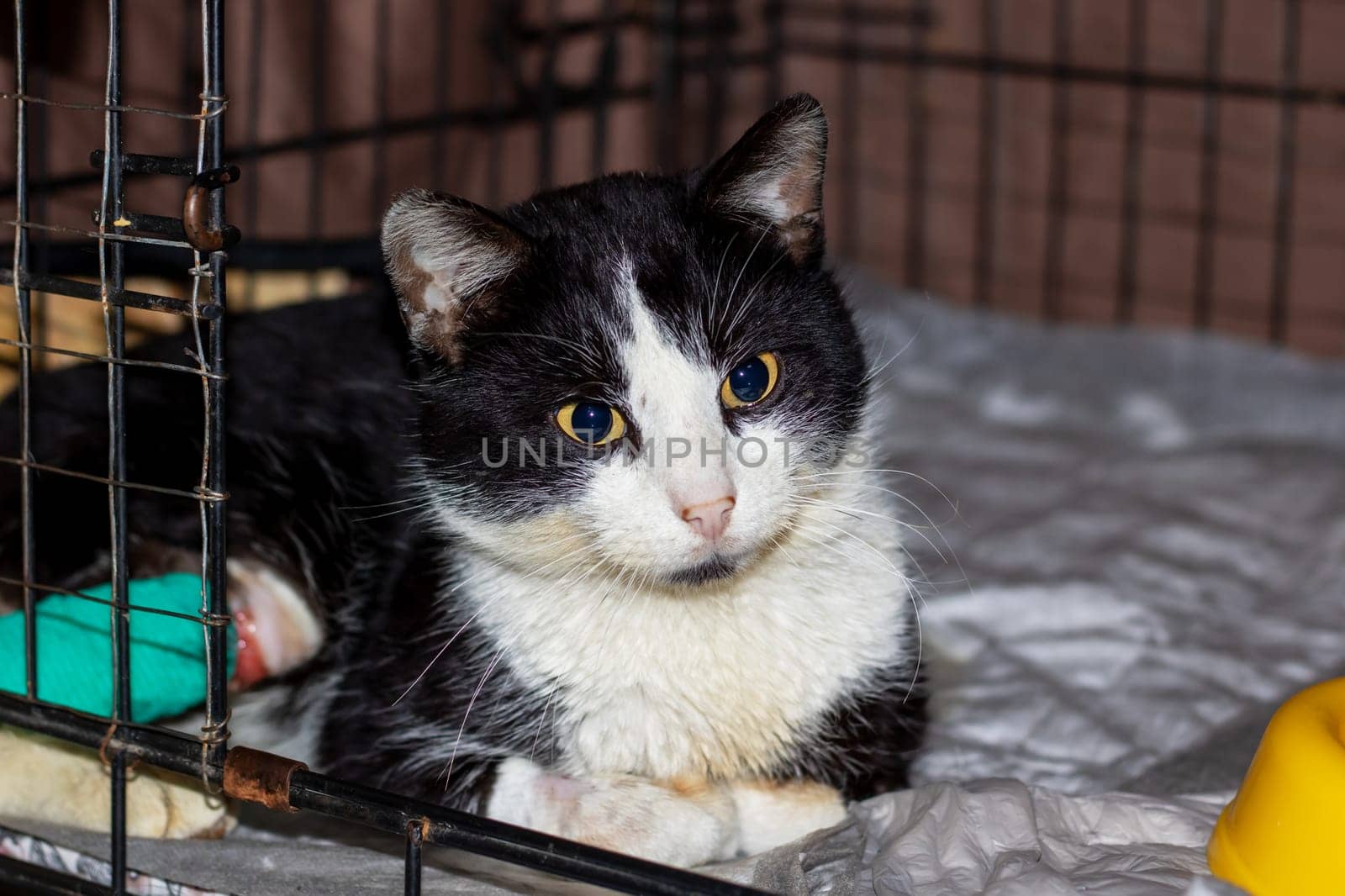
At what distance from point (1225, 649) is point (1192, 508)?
0.48m

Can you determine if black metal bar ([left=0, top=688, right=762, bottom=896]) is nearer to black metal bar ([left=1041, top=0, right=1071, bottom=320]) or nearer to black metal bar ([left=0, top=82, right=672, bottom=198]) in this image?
black metal bar ([left=0, top=82, right=672, bottom=198])

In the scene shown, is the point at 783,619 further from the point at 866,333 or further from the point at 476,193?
the point at 476,193

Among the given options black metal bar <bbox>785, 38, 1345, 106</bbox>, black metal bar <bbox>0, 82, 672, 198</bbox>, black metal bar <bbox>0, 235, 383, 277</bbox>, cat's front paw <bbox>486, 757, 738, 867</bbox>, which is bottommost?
cat's front paw <bbox>486, 757, 738, 867</bbox>

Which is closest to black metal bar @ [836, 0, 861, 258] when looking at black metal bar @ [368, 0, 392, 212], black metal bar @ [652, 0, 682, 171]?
black metal bar @ [652, 0, 682, 171]

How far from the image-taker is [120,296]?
1.07m

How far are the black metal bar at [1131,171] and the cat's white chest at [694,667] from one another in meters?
2.01

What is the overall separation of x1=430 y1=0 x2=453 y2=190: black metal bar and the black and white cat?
125 centimetres

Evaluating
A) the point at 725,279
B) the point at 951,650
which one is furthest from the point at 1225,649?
the point at 725,279

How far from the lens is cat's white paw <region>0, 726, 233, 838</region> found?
4.13 ft

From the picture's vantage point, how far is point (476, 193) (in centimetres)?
279

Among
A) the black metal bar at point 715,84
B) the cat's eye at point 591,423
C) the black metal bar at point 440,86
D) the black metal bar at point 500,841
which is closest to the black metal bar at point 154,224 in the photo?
the cat's eye at point 591,423

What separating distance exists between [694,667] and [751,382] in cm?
26

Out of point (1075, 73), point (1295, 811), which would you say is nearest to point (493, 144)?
point (1075, 73)

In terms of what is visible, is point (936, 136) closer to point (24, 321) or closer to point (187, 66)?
point (187, 66)
